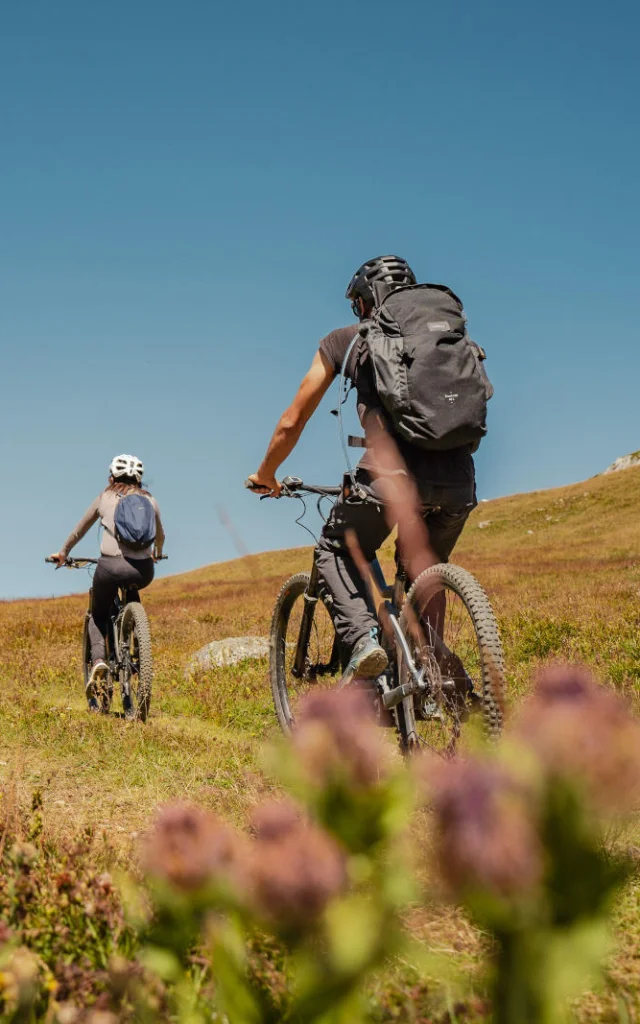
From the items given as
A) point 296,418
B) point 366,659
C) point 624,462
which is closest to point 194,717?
point 366,659

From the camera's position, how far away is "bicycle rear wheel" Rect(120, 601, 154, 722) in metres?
7.37

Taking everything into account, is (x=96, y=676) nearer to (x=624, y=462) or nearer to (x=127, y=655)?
(x=127, y=655)

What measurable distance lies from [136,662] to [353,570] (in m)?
3.75

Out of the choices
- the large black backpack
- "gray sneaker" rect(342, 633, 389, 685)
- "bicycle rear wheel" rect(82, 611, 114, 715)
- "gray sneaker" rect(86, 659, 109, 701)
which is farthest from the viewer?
"gray sneaker" rect(86, 659, 109, 701)

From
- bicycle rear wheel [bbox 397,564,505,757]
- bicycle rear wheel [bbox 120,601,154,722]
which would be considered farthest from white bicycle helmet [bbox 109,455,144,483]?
bicycle rear wheel [bbox 397,564,505,757]

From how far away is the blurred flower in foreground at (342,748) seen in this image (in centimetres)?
73

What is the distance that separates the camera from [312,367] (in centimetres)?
482

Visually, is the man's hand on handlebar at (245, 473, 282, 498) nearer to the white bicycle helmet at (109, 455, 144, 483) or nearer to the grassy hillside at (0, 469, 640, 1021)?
the grassy hillside at (0, 469, 640, 1021)

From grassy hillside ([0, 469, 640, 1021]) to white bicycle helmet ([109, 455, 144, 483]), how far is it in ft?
7.78

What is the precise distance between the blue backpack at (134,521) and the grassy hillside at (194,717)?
5.58ft

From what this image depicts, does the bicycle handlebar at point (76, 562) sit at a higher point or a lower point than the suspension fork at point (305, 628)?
higher

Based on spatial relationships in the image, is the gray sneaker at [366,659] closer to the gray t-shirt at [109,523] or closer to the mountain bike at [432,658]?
the mountain bike at [432,658]

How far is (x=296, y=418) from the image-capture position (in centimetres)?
500

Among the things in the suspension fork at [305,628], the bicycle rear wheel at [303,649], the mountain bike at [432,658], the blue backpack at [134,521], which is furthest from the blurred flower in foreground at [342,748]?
the blue backpack at [134,521]
